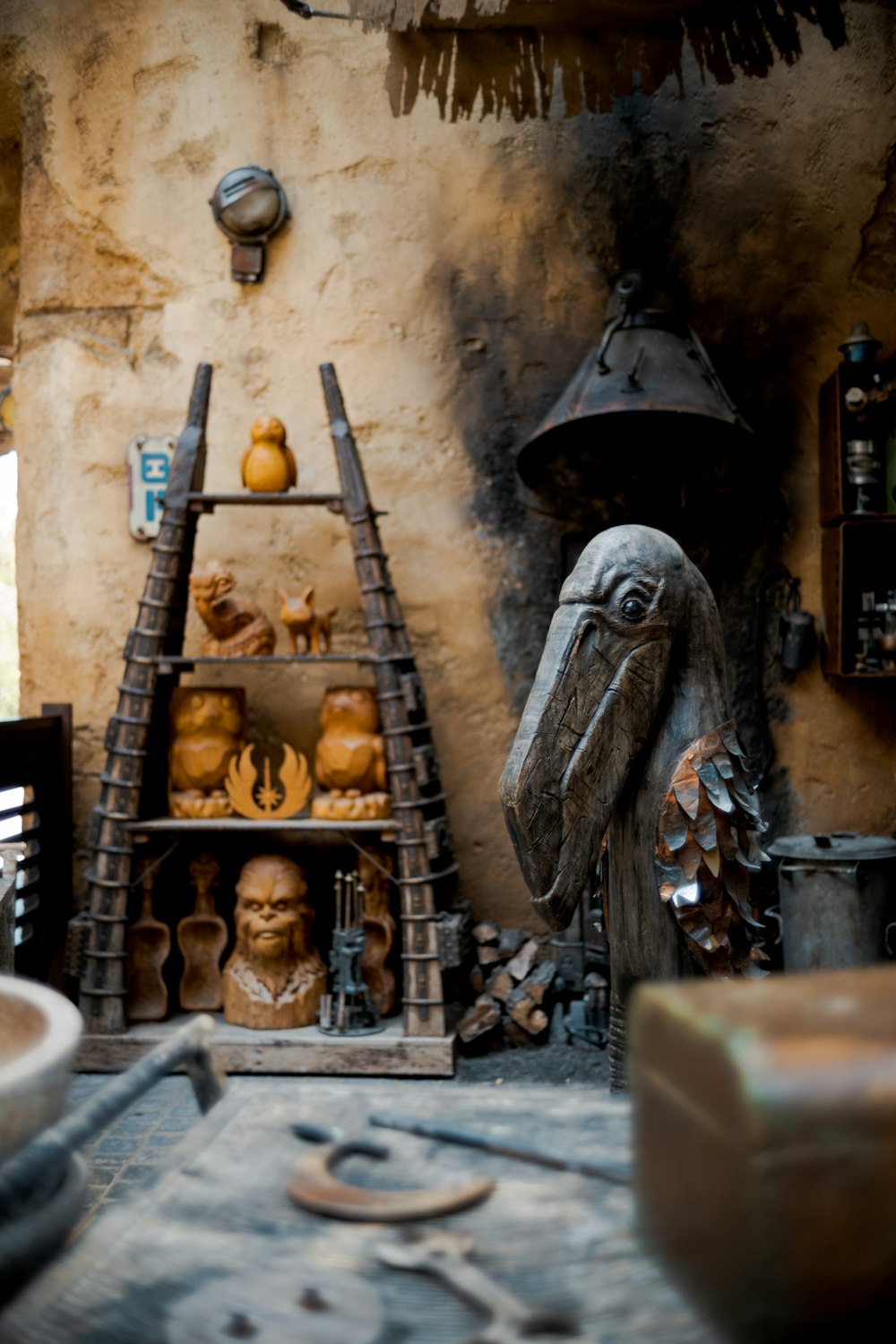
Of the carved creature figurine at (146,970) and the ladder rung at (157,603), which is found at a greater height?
the ladder rung at (157,603)

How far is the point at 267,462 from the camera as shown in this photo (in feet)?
12.8

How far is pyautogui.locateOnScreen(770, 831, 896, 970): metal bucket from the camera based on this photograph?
3547 mm

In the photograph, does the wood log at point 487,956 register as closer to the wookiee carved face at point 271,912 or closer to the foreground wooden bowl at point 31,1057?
the wookiee carved face at point 271,912

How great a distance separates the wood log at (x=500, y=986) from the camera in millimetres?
3938

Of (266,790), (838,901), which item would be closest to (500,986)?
(266,790)

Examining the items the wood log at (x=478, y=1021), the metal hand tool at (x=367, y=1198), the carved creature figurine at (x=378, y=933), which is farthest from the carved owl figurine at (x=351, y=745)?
the metal hand tool at (x=367, y=1198)

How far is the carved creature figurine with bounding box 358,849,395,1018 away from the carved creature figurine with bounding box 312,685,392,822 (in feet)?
0.61

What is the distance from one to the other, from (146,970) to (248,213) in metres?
2.81

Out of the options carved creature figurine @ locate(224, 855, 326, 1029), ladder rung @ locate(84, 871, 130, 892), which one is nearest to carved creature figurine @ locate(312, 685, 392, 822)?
carved creature figurine @ locate(224, 855, 326, 1029)

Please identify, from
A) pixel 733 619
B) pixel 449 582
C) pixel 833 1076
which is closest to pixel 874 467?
pixel 733 619

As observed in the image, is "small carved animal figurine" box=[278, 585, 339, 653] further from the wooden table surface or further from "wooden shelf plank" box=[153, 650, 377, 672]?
the wooden table surface

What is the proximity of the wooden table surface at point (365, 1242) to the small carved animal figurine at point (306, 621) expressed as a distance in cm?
277

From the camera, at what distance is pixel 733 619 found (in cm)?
408

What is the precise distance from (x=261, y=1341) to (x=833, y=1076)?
0.41 meters
